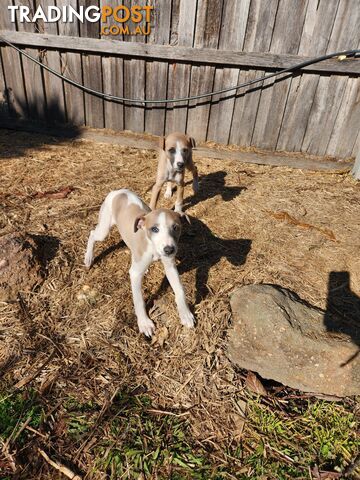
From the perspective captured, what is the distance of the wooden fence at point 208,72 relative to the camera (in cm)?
562

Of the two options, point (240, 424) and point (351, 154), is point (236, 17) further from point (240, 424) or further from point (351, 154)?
point (240, 424)

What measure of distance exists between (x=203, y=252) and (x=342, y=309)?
1.67m

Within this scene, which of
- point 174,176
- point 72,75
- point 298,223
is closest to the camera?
point 174,176

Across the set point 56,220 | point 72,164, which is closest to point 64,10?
point 72,164

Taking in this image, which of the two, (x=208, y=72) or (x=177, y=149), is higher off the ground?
(x=208, y=72)

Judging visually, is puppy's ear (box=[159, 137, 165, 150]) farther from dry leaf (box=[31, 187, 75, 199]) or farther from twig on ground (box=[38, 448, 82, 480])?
→ twig on ground (box=[38, 448, 82, 480])

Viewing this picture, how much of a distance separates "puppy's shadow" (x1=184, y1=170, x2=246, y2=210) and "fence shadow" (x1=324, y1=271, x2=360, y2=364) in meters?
2.18

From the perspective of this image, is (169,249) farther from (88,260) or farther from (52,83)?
(52,83)

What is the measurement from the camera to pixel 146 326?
321 cm

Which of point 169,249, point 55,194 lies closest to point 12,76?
point 55,194

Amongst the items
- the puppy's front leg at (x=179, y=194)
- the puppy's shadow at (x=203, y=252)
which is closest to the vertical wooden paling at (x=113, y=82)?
the puppy's front leg at (x=179, y=194)

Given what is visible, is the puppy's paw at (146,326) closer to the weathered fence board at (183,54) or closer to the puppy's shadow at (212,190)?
the puppy's shadow at (212,190)

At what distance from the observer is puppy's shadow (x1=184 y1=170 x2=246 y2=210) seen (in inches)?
215

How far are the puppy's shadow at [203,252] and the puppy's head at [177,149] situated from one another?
2.75 ft
